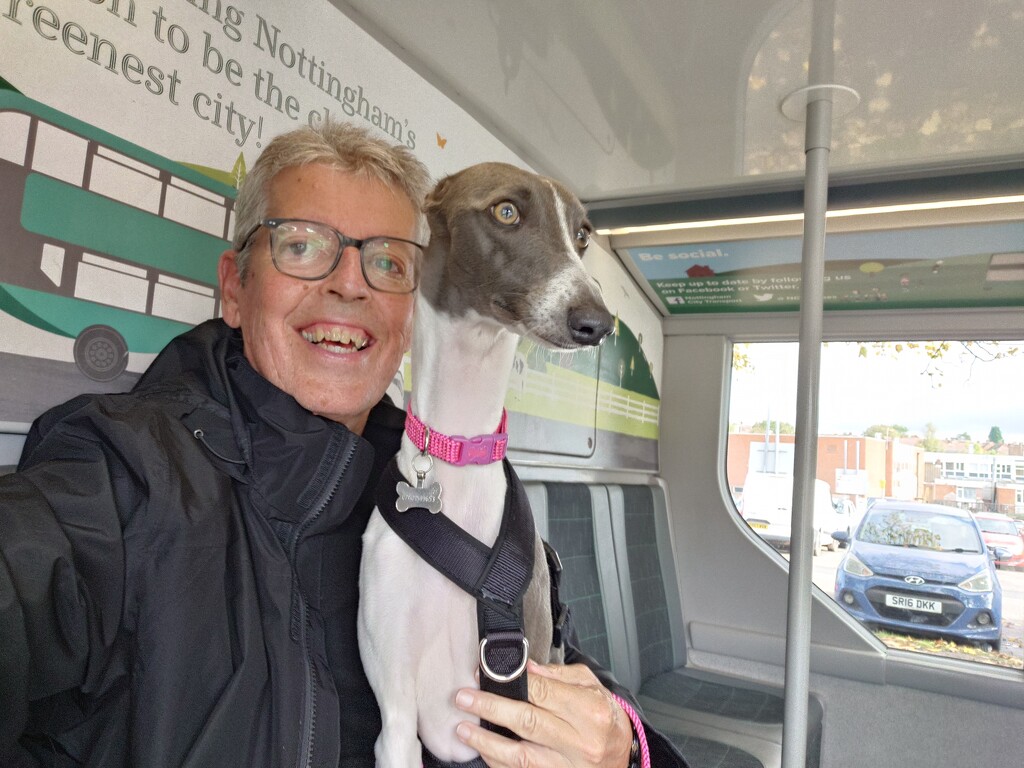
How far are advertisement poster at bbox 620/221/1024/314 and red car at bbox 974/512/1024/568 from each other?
112 cm

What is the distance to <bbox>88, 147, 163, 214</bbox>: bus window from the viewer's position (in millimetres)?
1369

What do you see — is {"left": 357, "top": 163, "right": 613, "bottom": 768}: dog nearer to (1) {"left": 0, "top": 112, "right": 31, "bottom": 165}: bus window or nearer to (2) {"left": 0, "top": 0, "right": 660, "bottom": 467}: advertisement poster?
(2) {"left": 0, "top": 0, "right": 660, "bottom": 467}: advertisement poster

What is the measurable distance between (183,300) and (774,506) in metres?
3.70

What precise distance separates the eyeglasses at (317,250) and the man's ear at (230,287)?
0.26 feet

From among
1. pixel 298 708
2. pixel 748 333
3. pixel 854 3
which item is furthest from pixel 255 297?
pixel 748 333

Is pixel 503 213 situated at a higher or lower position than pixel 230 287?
higher

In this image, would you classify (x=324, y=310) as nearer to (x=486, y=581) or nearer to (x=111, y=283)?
(x=111, y=283)

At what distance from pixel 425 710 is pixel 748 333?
3.51 metres

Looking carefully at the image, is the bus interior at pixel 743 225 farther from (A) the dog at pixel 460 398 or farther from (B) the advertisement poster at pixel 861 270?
(A) the dog at pixel 460 398

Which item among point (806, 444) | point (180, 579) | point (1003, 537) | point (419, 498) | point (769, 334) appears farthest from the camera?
point (769, 334)

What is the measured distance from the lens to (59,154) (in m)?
1.30

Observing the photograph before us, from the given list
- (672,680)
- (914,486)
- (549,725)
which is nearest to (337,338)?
(549,725)

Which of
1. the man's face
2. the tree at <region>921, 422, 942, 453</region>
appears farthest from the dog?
the tree at <region>921, 422, 942, 453</region>

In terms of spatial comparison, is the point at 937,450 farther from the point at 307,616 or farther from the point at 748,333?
the point at 307,616
